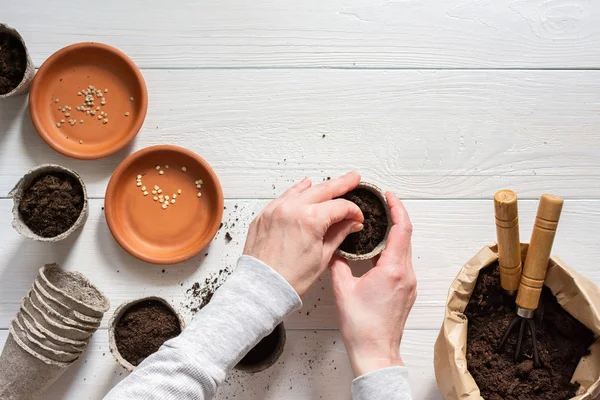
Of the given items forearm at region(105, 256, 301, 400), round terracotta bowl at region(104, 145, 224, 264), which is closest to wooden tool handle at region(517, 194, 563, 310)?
forearm at region(105, 256, 301, 400)

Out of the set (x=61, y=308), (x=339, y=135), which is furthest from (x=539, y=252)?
(x=61, y=308)

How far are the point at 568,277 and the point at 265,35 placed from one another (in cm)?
87

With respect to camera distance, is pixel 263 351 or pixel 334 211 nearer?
pixel 334 211

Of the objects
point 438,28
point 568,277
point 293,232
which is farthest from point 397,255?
point 438,28

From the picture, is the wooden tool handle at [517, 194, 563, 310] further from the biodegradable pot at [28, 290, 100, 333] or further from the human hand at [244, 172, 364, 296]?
the biodegradable pot at [28, 290, 100, 333]

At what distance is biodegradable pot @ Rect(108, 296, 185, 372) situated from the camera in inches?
46.4

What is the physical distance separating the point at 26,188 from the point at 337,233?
28.3 inches

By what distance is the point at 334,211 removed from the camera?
1071 mm

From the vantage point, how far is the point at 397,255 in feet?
3.64

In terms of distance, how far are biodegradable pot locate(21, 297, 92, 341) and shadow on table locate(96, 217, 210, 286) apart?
0.60 feet

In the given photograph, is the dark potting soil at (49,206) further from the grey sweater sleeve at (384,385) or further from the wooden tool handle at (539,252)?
the wooden tool handle at (539,252)

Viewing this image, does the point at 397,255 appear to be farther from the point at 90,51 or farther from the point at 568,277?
the point at 90,51

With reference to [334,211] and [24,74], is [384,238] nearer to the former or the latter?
[334,211]

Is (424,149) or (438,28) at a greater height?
(438,28)
